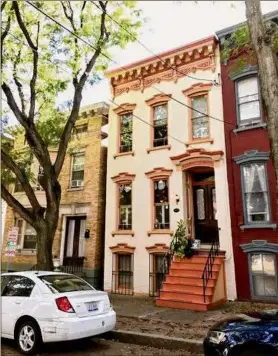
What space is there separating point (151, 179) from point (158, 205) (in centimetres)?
117

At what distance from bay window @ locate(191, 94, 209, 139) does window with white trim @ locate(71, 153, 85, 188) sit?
20.4ft

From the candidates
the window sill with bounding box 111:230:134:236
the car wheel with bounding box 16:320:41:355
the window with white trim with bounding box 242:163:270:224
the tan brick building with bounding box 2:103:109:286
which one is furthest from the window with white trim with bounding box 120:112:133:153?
the car wheel with bounding box 16:320:41:355

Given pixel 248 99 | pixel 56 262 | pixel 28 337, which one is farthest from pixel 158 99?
pixel 28 337

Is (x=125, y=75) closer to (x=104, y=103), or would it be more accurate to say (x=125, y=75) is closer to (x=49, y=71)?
(x=104, y=103)

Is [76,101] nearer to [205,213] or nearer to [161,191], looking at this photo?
[161,191]

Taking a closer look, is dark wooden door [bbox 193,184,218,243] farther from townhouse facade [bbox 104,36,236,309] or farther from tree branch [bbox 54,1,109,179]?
tree branch [bbox 54,1,109,179]

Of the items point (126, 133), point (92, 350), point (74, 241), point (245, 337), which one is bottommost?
point (92, 350)

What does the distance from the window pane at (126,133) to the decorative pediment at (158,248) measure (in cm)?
474

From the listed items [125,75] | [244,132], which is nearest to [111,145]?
[125,75]

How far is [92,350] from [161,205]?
8.11 metres

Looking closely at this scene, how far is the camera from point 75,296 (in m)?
6.76

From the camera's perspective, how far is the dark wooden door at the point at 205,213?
13617 mm

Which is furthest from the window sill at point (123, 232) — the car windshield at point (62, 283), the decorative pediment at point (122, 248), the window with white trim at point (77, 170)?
the car windshield at point (62, 283)

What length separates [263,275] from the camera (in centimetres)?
1161
